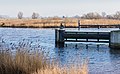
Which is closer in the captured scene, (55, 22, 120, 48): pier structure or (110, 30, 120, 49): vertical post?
(110, 30, 120, 49): vertical post

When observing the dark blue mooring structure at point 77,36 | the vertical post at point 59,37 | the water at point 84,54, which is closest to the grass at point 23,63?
the water at point 84,54

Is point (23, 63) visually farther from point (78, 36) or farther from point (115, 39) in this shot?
point (78, 36)

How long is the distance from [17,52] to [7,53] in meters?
0.47

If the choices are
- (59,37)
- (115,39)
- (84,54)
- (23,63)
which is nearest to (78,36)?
(59,37)

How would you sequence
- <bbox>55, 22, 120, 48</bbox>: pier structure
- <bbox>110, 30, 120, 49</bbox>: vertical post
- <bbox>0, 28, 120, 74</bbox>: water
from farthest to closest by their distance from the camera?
<bbox>55, 22, 120, 48</bbox>: pier structure → <bbox>110, 30, 120, 49</bbox>: vertical post → <bbox>0, 28, 120, 74</bbox>: water

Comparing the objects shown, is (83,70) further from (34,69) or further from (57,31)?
(57,31)

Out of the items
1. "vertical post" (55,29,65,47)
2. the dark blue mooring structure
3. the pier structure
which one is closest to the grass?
the pier structure

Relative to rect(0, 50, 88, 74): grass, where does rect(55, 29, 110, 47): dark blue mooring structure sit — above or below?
below

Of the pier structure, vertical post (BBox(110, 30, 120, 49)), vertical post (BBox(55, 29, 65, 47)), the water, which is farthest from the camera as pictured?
vertical post (BBox(55, 29, 65, 47))

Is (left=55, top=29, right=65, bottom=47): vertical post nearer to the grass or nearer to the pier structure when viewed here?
the pier structure

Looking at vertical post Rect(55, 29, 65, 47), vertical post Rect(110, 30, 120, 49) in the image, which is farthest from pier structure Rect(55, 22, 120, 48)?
vertical post Rect(110, 30, 120, 49)

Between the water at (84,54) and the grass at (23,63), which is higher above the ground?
the grass at (23,63)

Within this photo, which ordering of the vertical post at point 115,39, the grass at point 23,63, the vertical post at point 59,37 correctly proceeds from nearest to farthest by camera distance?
the grass at point 23,63 → the vertical post at point 115,39 → the vertical post at point 59,37

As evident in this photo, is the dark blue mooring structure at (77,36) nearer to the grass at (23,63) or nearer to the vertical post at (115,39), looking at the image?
the vertical post at (115,39)
